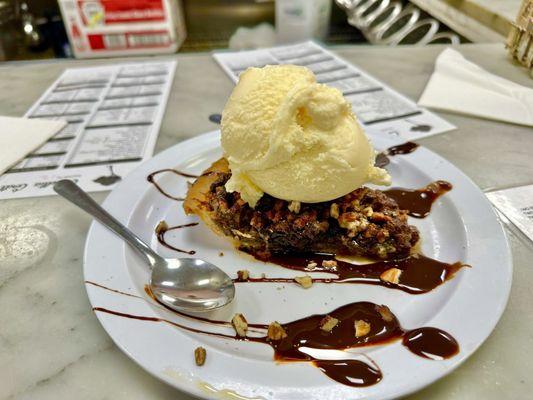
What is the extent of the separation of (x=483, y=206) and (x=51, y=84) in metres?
1.87

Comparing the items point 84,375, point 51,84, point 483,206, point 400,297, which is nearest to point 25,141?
point 51,84

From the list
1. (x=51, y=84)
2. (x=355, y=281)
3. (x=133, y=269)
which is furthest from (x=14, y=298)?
(x=51, y=84)

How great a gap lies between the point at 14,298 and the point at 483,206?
1.06 meters

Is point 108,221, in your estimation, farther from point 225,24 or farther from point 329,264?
point 225,24

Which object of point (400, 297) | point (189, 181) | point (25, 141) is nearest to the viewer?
point (400, 297)

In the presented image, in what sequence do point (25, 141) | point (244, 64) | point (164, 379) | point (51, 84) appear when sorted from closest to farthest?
point (164, 379) → point (25, 141) → point (51, 84) → point (244, 64)

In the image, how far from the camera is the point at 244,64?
2029mm

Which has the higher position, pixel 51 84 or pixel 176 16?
pixel 176 16

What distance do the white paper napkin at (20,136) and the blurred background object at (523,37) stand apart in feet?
6.37

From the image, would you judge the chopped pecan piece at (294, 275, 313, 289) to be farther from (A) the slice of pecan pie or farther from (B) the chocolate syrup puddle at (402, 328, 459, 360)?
(B) the chocolate syrup puddle at (402, 328, 459, 360)

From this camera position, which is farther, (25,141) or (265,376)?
(25,141)

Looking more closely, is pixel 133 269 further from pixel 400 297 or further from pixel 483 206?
pixel 483 206

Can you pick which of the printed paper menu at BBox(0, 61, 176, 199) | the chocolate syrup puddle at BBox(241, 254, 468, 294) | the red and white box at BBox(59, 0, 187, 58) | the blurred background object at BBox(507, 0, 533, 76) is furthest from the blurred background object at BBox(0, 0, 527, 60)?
the chocolate syrup puddle at BBox(241, 254, 468, 294)

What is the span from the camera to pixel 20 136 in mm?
1445
